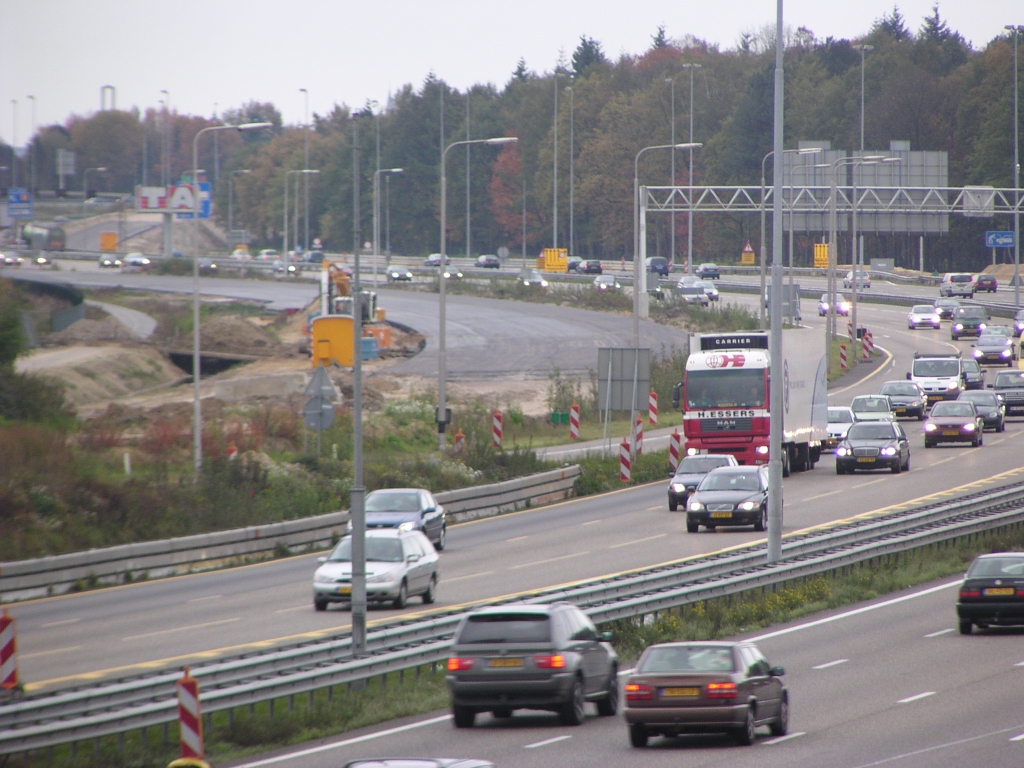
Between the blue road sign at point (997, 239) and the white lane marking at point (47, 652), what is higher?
the blue road sign at point (997, 239)

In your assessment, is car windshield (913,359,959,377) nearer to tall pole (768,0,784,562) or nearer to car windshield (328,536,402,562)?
tall pole (768,0,784,562)

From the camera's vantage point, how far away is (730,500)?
1278 inches

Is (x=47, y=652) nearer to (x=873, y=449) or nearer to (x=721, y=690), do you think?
(x=721, y=690)

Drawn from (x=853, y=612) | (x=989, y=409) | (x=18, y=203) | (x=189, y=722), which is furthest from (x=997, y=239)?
(x=189, y=722)

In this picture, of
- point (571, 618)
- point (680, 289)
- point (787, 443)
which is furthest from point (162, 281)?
point (571, 618)

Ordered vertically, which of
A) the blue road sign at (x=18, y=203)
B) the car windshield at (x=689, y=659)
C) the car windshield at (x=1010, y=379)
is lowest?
the car windshield at (x=1010, y=379)

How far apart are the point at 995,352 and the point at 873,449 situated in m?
31.4

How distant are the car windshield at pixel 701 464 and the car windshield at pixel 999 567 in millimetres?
15040

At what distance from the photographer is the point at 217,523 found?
32031 mm

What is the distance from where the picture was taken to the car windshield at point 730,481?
32.9m

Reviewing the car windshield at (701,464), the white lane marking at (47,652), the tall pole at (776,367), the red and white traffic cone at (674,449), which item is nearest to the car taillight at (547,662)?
the white lane marking at (47,652)

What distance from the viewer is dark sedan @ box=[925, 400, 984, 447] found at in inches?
1866

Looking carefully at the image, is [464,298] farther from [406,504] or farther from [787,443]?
[406,504]

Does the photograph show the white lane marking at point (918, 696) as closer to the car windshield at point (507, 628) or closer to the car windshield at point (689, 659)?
the car windshield at point (689, 659)
